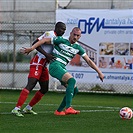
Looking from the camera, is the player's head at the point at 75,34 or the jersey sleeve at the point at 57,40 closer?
the player's head at the point at 75,34

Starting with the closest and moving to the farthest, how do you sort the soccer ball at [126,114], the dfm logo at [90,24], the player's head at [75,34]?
the soccer ball at [126,114]
the player's head at [75,34]
the dfm logo at [90,24]

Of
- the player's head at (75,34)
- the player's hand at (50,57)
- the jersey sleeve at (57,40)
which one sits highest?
the player's head at (75,34)

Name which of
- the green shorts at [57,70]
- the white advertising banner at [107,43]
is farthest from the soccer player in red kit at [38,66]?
the white advertising banner at [107,43]

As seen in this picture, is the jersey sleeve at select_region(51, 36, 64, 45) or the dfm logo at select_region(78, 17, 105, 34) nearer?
the jersey sleeve at select_region(51, 36, 64, 45)

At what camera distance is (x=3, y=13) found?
2216cm

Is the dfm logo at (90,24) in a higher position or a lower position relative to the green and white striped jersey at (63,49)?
higher

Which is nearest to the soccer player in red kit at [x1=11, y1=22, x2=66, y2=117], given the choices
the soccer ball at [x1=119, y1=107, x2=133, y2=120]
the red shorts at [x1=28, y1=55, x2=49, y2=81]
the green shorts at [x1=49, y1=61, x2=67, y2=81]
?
the red shorts at [x1=28, y1=55, x2=49, y2=81]

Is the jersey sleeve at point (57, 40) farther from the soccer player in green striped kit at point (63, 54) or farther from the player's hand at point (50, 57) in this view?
the player's hand at point (50, 57)

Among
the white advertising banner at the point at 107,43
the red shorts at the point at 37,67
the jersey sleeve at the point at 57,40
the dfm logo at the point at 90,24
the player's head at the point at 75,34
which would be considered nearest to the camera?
the player's head at the point at 75,34

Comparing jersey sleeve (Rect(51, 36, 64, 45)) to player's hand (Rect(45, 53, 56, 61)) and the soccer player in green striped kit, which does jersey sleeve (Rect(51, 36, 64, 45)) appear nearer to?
the soccer player in green striped kit

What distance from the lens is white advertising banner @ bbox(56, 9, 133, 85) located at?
1930cm

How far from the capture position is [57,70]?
1145 cm

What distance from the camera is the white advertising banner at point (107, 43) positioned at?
63.3 ft

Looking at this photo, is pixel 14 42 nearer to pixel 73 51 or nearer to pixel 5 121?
pixel 73 51
